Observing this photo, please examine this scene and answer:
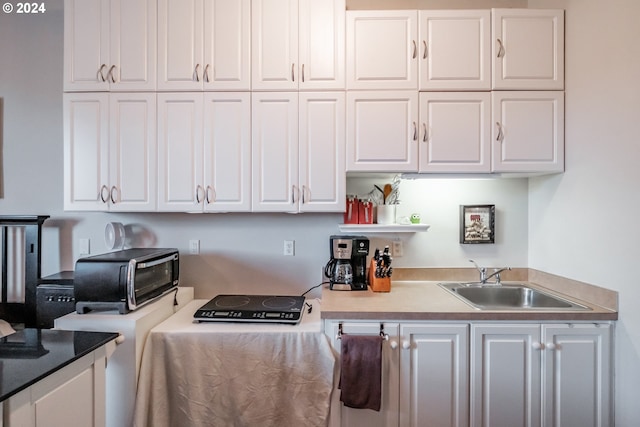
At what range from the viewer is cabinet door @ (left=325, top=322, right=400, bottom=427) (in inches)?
62.9

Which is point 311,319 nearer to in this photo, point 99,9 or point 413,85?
point 413,85

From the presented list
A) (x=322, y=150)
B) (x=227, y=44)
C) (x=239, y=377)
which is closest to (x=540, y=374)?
(x=239, y=377)

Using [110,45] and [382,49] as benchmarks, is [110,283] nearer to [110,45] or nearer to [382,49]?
[110,45]

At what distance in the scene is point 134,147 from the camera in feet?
6.40

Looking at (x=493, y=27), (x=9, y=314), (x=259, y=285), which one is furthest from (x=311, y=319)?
(x=9, y=314)

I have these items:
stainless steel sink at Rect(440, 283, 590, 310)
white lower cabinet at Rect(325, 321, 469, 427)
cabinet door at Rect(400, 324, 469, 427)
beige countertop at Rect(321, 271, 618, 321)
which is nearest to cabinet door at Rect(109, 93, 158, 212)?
beige countertop at Rect(321, 271, 618, 321)

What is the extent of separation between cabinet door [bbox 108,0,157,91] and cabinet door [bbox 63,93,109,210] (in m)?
0.18

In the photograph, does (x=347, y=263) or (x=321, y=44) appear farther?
(x=347, y=263)

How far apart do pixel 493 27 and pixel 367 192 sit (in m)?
1.26

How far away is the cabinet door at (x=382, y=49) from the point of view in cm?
191

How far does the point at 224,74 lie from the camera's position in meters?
1.93

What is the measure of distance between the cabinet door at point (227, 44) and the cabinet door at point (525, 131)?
154 centimetres

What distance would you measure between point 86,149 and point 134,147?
1.00 ft

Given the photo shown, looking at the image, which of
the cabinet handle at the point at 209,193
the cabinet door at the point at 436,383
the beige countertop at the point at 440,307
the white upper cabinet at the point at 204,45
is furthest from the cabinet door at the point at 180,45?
the cabinet door at the point at 436,383
